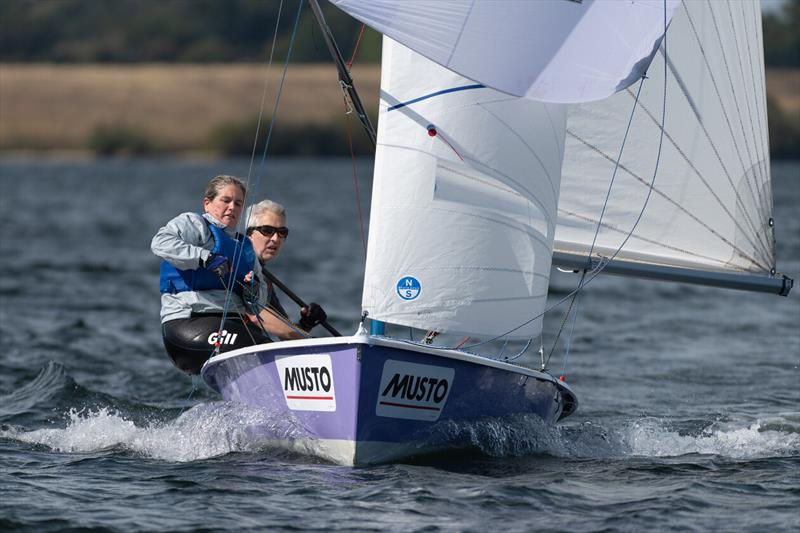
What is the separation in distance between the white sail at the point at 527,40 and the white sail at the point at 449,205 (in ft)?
1.32

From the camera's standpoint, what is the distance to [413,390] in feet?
24.7

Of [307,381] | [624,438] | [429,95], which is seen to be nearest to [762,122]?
[624,438]

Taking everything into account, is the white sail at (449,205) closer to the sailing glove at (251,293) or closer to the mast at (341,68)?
the mast at (341,68)

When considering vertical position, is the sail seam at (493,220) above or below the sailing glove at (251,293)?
above

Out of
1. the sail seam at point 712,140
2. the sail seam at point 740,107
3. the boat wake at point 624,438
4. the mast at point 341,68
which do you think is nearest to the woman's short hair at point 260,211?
the mast at point 341,68

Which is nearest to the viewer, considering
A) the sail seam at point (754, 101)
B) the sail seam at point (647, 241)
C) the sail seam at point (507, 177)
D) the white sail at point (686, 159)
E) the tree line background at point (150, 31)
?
the sail seam at point (507, 177)

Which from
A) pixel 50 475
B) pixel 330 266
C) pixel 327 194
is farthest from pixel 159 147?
pixel 50 475

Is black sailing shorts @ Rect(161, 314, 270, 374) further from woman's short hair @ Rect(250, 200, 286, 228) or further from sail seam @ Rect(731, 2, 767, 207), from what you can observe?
sail seam @ Rect(731, 2, 767, 207)

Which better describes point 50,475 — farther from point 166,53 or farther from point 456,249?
point 166,53

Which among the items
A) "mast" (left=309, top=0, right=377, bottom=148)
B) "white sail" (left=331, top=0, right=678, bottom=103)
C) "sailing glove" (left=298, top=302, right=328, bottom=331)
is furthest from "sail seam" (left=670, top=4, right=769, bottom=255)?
"sailing glove" (left=298, top=302, right=328, bottom=331)

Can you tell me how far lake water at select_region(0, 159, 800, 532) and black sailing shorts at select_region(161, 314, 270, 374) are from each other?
1.23 ft

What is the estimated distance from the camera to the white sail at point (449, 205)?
771 cm

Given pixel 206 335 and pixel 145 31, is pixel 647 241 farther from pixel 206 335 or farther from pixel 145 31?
pixel 145 31

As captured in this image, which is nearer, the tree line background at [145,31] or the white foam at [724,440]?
the white foam at [724,440]
